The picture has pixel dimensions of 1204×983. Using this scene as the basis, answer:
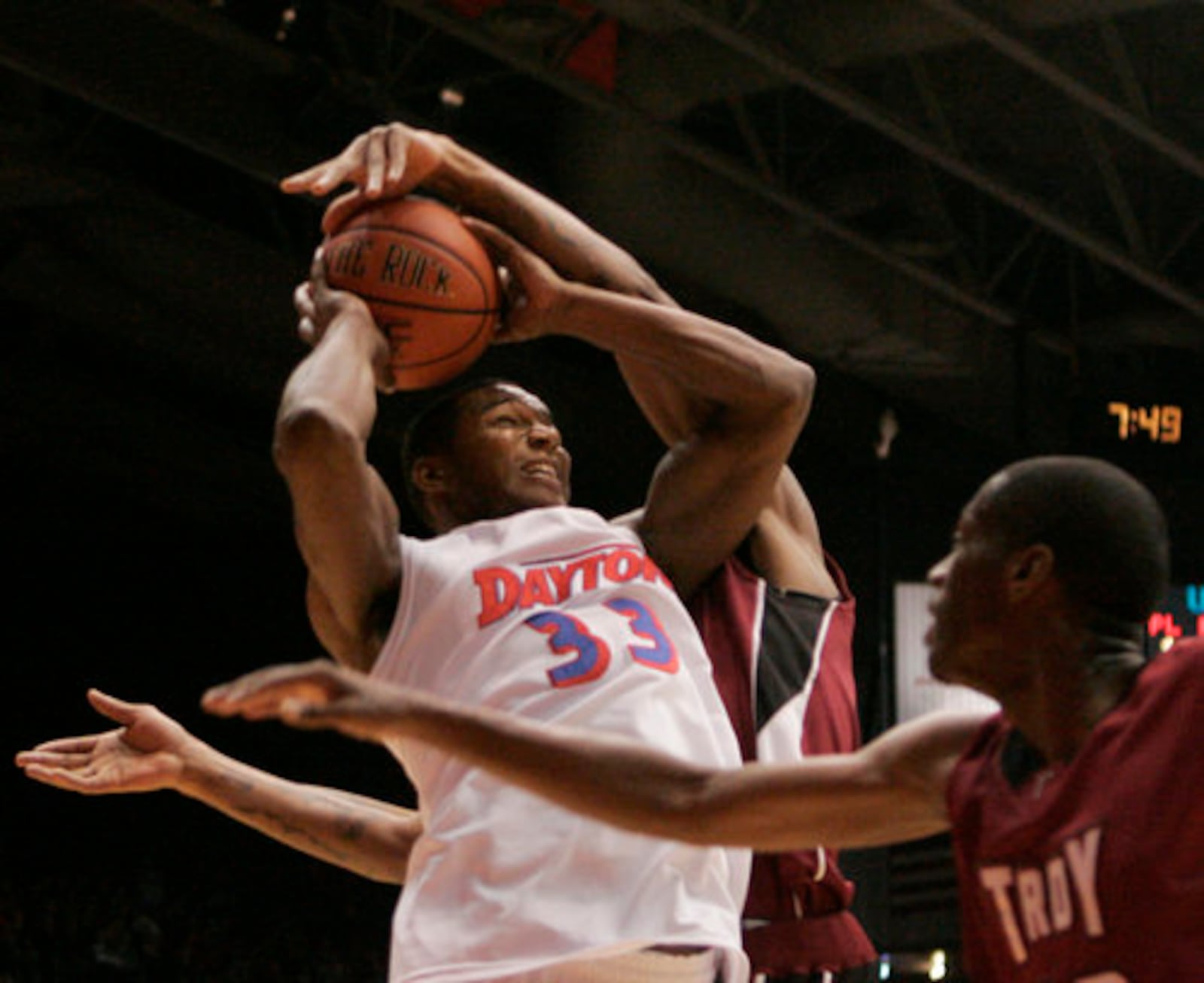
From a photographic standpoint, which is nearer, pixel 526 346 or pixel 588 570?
pixel 588 570

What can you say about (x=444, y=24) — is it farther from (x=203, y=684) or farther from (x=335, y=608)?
(x=203, y=684)

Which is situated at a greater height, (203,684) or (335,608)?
(203,684)

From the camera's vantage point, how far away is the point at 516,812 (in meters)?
3.12

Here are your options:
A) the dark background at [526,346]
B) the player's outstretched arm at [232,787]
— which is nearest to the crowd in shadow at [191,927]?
the dark background at [526,346]

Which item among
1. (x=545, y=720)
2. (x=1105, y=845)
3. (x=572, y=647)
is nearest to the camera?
(x=1105, y=845)

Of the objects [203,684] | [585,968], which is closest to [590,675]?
[585,968]

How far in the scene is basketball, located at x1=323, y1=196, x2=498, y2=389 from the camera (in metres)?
3.49

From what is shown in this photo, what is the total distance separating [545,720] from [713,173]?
7011 millimetres

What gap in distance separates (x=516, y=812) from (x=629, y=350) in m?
0.87

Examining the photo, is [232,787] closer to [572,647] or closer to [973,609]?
[572,647]

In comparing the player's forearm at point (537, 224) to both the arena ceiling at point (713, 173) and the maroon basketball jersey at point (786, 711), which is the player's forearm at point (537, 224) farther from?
the arena ceiling at point (713, 173)

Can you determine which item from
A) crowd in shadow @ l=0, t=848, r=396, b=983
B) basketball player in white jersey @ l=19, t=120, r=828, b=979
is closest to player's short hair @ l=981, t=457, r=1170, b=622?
basketball player in white jersey @ l=19, t=120, r=828, b=979

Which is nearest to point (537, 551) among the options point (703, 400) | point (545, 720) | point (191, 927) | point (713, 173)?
point (545, 720)

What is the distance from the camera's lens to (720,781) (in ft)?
7.86
